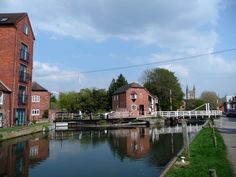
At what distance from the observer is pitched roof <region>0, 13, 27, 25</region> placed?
1346 inches

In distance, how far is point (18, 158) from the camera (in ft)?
58.9

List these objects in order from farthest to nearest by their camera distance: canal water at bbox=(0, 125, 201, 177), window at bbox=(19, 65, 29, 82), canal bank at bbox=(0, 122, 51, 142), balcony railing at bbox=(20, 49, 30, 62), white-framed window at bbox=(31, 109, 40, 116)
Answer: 1. white-framed window at bbox=(31, 109, 40, 116)
2. window at bbox=(19, 65, 29, 82)
3. balcony railing at bbox=(20, 49, 30, 62)
4. canal bank at bbox=(0, 122, 51, 142)
5. canal water at bbox=(0, 125, 201, 177)

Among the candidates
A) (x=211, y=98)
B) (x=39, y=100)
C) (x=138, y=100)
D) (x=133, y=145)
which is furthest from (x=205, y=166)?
(x=211, y=98)

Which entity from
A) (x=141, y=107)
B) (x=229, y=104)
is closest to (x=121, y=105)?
(x=141, y=107)

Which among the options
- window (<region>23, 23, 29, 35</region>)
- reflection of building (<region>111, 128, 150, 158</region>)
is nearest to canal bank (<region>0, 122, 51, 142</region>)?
reflection of building (<region>111, 128, 150, 158</region>)

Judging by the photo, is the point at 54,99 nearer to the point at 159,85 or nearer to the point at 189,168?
the point at 159,85

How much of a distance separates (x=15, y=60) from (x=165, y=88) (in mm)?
52948

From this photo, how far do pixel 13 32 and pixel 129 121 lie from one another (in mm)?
29300

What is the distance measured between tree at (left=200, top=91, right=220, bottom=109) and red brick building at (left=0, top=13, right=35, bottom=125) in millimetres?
81827

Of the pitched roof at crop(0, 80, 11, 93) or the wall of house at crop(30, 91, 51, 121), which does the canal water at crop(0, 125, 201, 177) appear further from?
the wall of house at crop(30, 91, 51, 121)

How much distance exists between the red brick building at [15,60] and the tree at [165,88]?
4883 cm

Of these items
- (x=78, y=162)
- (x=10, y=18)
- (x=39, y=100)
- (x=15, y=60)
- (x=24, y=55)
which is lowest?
(x=78, y=162)

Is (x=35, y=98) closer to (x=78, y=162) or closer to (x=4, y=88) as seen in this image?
(x=4, y=88)

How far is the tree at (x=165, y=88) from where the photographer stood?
3159 inches
